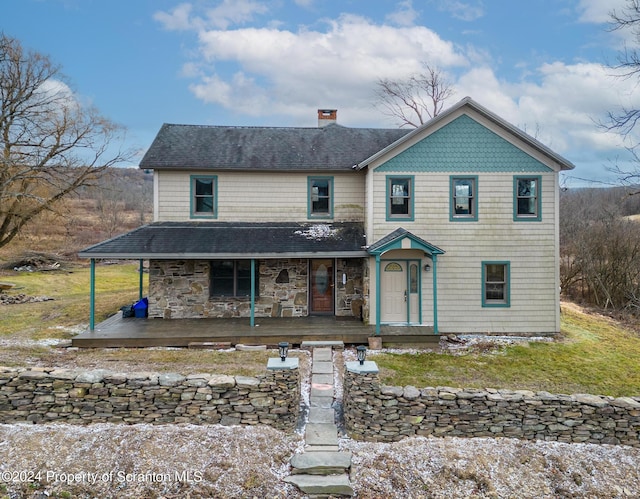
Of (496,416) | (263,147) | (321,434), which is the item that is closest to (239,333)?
(321,434)

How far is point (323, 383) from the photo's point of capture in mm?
8594

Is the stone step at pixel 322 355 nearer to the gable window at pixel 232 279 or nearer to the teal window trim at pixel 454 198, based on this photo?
the gable window at pixel 232 279

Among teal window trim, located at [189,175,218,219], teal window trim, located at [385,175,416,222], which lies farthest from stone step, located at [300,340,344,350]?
teal window trim, located at [189,175,218,219]

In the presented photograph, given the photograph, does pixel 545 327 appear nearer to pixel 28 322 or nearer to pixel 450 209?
pixel 450 209

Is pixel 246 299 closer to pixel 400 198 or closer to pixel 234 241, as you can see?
pixel 234 241

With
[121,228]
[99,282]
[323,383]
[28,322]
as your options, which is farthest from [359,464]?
[121,228]

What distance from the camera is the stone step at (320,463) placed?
226 inches

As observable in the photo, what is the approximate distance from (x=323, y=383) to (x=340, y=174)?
753cm

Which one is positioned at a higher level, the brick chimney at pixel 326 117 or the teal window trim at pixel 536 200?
the brick chimney at pixel 326 117

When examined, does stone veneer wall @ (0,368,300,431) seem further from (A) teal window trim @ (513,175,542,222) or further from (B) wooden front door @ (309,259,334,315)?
(A) teal window trim @ (513,175,542,222)

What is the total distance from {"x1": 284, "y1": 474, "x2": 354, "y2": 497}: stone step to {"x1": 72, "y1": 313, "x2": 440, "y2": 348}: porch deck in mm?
5878

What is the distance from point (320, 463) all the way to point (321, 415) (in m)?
1.43

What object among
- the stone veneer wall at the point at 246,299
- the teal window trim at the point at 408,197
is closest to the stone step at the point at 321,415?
the stone veneer wall at the point at 246,299

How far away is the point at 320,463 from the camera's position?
19.0ft
